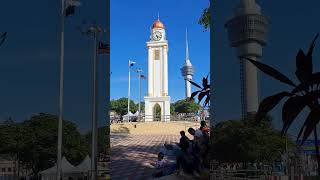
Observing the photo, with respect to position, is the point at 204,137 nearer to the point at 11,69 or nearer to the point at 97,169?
the point at 97,169

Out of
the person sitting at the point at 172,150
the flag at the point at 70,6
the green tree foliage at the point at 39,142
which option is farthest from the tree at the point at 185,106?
the person sitting at the point at 172,150

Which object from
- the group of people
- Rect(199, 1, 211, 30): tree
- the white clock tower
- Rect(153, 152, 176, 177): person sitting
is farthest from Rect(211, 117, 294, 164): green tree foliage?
the white clock tower

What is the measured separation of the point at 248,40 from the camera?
49.6 feet

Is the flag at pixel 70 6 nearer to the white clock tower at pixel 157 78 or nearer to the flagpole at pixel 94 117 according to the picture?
the flagpole at pixel 94 117

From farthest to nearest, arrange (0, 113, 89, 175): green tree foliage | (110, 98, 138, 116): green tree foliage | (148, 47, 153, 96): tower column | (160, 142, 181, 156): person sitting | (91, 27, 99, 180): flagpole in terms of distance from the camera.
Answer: (110, 98, 138, 116): green tree foliage
(148, 47, 153, 96): tower column
(0, 113, 89, 175): green tree foliage
(91, 27, 99, 180): flagpole
(160, 142, 181, 156): person sitting

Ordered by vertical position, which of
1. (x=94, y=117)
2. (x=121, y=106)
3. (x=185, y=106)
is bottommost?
(x=94, y=117)

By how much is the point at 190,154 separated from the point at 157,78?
194 ft

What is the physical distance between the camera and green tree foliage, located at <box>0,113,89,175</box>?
672 inches

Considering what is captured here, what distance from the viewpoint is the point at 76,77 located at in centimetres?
1742

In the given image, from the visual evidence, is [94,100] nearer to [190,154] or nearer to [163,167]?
[163,167]

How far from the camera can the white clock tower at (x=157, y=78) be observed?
70.9 m

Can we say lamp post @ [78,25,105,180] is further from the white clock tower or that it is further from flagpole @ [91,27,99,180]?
the white clock tower

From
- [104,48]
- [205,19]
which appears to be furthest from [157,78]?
[104,48]

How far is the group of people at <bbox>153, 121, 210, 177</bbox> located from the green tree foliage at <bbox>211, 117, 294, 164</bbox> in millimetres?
367
